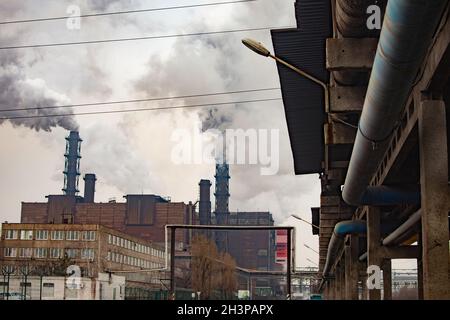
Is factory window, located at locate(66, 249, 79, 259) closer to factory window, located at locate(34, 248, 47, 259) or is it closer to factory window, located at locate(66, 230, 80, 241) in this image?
factory window, located at locate(66, 230, 80, 241)

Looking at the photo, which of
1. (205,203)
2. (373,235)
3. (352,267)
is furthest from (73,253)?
(205,203)

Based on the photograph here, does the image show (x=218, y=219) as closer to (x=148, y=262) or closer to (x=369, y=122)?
(x=148, y=262)

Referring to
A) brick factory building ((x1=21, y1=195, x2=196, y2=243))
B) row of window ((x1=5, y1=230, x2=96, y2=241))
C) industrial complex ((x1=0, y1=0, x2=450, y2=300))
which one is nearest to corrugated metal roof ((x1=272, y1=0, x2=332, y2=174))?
industrial complex ((x1=0, y1=0, x2=450, y2=300))

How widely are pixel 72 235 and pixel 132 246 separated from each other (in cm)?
1084

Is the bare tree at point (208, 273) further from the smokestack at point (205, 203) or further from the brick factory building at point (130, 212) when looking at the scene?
the smokestack at point (205, 203)

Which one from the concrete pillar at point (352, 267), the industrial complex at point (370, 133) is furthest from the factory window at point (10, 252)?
the concrete pillar at point (352, 267)

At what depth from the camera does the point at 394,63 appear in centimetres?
623

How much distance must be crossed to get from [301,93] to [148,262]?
248ft

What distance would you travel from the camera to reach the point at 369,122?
28.8ft

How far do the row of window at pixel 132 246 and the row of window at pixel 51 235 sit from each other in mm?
3014

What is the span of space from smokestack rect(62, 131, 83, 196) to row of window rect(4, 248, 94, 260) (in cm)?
4833

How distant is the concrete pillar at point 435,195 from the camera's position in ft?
34.3
